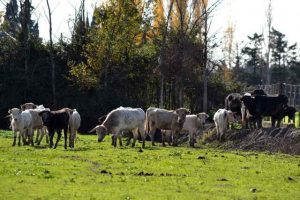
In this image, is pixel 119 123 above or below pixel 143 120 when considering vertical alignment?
below

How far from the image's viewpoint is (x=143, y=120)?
32438 mm

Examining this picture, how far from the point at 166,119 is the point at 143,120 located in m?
1.96

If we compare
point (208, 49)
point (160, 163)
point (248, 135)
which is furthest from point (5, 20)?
point (160, 163)

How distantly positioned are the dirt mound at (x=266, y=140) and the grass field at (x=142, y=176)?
5843mm

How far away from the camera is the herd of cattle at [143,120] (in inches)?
1161

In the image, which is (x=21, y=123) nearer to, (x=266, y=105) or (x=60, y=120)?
(x=60, y=120)

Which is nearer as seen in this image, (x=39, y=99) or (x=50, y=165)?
(x=50, y=165)

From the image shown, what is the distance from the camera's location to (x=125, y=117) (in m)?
31.5

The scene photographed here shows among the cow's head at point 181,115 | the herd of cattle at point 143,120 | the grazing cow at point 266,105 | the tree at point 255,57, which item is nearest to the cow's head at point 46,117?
the herd of cattle at point 143,120

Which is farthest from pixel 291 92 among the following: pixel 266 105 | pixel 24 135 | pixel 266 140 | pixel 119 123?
pixel 24 135

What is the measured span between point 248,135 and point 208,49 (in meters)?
22.8

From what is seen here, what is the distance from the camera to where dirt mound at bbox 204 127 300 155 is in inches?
1197

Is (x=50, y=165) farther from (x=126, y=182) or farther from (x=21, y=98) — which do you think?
(x=21, y=98)

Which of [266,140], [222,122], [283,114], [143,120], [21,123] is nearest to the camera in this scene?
[21,123]
